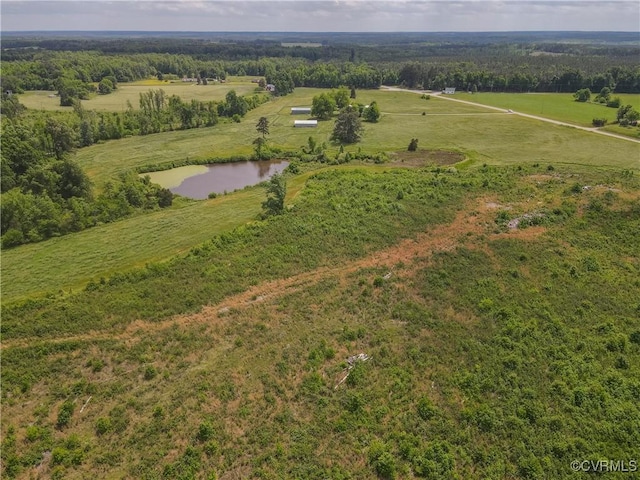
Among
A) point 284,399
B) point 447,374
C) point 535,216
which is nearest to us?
point 284,399

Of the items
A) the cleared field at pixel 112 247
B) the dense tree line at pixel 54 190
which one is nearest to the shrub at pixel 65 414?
the cleared field at pixel 112 247

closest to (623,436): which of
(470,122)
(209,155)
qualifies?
(209,155)

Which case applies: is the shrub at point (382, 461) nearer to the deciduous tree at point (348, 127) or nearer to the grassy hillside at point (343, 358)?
the grassy hillside at point (343, 358)

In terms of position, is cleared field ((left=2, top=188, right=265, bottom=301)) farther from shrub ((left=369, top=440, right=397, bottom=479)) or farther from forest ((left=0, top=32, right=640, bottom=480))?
shrub ((left=369, top=440, right=397, bottom=479))

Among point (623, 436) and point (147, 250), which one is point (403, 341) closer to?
point (623, 436)

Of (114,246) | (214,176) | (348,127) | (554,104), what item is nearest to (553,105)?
(554,104)
